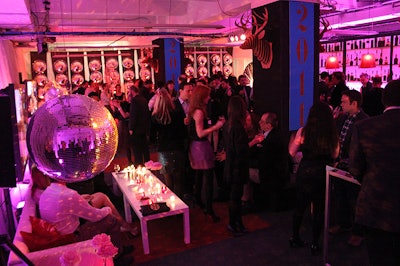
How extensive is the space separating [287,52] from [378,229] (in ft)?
9.98

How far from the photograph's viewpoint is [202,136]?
421cm

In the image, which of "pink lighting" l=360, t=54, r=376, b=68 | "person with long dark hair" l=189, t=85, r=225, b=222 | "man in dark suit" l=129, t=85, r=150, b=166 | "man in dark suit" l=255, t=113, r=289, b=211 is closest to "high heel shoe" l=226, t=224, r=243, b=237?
"person with long dark hair" l=189, t=85, r=225, b=222

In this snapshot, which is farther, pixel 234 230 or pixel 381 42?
pixel 381 42

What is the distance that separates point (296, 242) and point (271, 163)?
1.03m

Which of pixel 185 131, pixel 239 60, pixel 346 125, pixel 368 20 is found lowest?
pixel 185 131

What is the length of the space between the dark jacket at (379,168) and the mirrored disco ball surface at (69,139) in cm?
157

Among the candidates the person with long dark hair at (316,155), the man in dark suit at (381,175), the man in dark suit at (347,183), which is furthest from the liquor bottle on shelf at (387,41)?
the man in dark suit at (381,175)

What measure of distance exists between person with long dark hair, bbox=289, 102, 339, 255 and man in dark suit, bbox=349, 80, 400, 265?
0.85 m

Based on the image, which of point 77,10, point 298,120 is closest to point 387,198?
point 298,120

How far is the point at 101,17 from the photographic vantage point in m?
8.99

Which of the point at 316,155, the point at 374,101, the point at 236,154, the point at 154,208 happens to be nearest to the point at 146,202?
the point at 154,208

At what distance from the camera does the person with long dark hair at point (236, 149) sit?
146 inches

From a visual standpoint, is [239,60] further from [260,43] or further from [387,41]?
[260,43]

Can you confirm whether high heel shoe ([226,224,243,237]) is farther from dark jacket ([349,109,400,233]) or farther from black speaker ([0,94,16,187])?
black speaker ([0,94,16,187])
